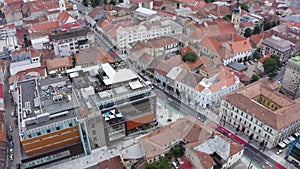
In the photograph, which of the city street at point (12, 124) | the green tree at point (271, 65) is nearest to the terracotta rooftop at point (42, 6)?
the city street at point (12, 124)

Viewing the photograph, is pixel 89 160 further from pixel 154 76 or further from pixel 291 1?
pixel 291 1

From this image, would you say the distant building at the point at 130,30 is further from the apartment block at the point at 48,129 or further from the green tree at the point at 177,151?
the green tree at the point at 177,151

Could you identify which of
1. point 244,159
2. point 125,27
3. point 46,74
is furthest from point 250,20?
point 46,74

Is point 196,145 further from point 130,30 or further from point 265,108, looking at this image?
point 130,30

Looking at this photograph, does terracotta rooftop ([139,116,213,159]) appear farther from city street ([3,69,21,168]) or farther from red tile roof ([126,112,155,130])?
city street ([3,69,21,168])

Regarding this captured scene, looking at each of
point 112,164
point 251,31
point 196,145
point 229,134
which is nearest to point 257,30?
point 251,31

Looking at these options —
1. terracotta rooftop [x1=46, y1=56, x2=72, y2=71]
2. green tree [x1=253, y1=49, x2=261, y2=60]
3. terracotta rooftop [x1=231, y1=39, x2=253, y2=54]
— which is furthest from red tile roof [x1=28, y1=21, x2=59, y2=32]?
green tree [x1=253, y1=49, x2=261, y2=60]
